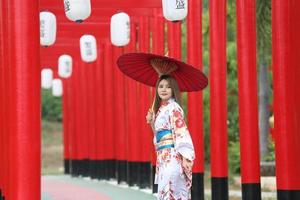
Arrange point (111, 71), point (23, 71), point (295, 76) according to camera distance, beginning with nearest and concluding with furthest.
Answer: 1. point (23, 71)
2. point (295, 76)
3. point (111, 71)

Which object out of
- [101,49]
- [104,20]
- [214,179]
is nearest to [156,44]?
[104,20]

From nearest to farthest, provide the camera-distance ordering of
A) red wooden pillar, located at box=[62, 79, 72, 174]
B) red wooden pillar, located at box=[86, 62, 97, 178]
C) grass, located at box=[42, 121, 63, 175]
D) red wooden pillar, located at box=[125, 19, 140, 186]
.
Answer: red wooden pillar, located at box=[125, 19, 140, 186] < red wooden pillar, located at box=[86, 62, 97, 178] < red wooden pillar, located at box=[62, 79, 72, 174] < grass, located at box=[42, 121, 63, 175]

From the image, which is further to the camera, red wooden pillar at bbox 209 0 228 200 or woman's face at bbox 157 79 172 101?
red wooden pillar at bbox 209 0 228 200

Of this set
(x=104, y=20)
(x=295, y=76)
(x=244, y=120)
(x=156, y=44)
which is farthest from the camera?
(x=104, y=20)

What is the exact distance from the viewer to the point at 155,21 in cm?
1509

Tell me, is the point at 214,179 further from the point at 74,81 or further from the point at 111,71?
Answer: the point at 74,81

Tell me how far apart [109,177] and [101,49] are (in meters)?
3.09

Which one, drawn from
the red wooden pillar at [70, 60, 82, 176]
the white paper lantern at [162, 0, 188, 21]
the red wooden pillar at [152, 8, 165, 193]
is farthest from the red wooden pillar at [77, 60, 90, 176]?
the white paper lantern at [162, 0, 188, 21]

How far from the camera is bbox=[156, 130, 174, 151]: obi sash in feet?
23.0

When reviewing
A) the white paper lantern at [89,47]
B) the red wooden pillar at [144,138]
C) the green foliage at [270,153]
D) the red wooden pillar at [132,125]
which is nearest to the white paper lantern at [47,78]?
the green foliage at [270,153]

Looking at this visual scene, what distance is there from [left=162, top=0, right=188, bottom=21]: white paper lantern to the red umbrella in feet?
11.6

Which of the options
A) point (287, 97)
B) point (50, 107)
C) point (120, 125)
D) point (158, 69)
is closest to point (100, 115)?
point (120, 125)

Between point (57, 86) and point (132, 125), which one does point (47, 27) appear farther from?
point (57, 86)

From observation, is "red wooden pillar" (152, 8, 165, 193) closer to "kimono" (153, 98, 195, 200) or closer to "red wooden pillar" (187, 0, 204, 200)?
"red wooden pillar" (187, 0, 204, 200)
